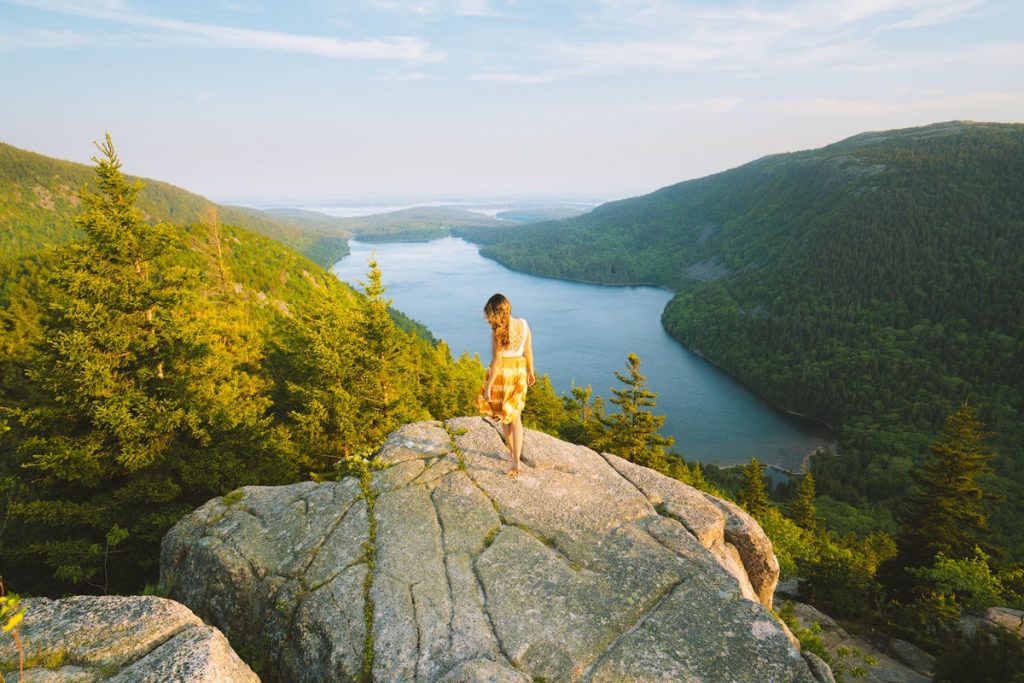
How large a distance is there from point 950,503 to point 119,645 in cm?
3284

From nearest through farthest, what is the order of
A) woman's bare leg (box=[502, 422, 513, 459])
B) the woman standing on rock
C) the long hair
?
the long hair, the woman standing on rock, woman's bare leg (box=[502, 422, 513, 459])

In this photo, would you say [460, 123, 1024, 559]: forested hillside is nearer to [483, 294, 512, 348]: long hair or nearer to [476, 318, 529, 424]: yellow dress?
[476, 318, 529, 424]: yellow dress

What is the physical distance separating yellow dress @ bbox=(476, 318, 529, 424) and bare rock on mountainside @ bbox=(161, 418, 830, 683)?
146 cm

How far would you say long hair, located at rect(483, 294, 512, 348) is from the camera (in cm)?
743

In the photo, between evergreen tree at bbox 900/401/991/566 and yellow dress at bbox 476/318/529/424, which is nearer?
yellow dress at bbox 476/318/529/424

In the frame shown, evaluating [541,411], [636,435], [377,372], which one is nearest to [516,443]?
[377,372]

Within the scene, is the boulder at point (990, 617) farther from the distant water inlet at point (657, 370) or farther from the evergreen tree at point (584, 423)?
the distant water inlet at point (657, 370)

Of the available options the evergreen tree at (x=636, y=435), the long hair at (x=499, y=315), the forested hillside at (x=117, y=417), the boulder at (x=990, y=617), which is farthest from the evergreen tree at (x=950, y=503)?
the forested hillside at (x=117, y=417)

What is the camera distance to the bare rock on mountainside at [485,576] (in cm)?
568

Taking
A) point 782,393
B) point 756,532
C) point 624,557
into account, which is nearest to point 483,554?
point 624,557

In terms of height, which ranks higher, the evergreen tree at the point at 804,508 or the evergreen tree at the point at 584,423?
the evergreen tree at the point at 584,423

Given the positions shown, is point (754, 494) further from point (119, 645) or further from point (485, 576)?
point (119, 645)

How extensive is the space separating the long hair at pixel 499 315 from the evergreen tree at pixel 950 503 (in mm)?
26389

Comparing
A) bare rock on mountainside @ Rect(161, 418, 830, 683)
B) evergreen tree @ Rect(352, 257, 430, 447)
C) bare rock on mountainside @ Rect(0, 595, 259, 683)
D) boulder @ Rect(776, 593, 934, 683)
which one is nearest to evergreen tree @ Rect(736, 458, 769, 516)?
boulder @ Rect(776, 593, 934, 683)
